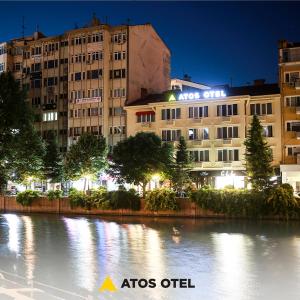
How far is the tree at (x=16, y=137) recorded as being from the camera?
213 ft

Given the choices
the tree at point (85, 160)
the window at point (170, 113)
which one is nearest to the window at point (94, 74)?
the window at point (170, 113)

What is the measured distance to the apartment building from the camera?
2793 inches

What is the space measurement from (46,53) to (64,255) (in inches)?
2735

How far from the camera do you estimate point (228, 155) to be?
238ft

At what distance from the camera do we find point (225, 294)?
19797 mm

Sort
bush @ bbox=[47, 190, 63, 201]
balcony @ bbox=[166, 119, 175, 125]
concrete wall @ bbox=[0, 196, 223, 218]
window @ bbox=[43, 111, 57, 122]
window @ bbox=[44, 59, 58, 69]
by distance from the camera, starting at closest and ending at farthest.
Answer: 1. concrete wall @ bbox=[0, 196, 223, 218]
2. bush @ bbox=[47, 190, 63, 201]
3. balcony @ bbox=[166, 119, 175, 125]
4. window @ bbox=[43, 111, 57, 122]
5. window @ bbox=[44, 59, 58, 69]

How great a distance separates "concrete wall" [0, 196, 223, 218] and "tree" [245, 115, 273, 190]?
24.5ft

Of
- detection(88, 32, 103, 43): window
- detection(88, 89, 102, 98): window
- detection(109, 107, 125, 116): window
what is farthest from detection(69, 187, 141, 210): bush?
detection(88, 32, 103, 43): window

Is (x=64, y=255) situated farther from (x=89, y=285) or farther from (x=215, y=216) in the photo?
(x=215, y=216)

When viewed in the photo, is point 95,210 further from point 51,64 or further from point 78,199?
point 51,64

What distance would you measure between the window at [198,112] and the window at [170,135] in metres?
3.20

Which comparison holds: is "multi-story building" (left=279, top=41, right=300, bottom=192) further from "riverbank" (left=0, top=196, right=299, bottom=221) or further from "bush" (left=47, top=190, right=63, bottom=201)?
"bush" (left=47, top=190, right=63, bottom=201)

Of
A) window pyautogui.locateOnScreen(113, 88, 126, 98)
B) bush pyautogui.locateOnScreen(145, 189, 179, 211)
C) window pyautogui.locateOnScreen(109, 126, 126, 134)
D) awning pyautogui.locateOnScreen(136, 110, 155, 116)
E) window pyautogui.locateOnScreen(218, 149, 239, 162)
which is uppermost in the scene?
window pyautogui.locateOnScreen(113, 88, 126, 98)

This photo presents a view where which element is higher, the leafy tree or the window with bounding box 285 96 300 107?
the window with bounding box 285 96 300 107
